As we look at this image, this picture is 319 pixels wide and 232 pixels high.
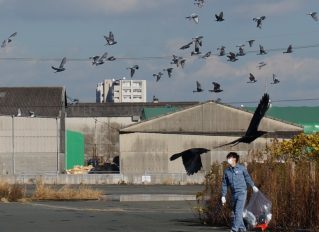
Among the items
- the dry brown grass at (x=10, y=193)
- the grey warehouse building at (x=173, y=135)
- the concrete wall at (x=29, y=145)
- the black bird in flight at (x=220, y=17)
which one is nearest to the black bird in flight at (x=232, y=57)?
the black bird in flight at (x=220, y=17)

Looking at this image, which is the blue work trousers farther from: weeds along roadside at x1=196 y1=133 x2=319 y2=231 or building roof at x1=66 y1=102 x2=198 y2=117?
building roof at x1=66 y1=102 x2=198 y2=117

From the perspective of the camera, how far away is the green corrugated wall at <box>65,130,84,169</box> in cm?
7359

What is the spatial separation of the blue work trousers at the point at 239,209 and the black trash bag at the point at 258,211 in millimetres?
231

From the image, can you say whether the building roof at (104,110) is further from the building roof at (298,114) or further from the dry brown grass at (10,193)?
the dry brown grass at (10,193)

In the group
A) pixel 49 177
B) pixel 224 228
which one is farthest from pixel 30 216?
pixel 49 177

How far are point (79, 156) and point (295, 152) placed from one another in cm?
6209

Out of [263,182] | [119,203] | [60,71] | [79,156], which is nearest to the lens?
[263,182]

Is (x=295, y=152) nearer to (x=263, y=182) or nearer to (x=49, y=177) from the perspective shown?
(x=263, y=182)

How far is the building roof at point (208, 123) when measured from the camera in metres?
62.3

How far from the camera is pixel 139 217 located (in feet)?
73.3

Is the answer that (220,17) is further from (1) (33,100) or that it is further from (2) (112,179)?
(1) (33,100)

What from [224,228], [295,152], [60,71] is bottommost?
[224,228]

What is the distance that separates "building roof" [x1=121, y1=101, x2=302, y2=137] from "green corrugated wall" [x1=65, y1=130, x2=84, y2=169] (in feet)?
40.4

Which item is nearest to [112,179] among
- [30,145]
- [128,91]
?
[30,145]
